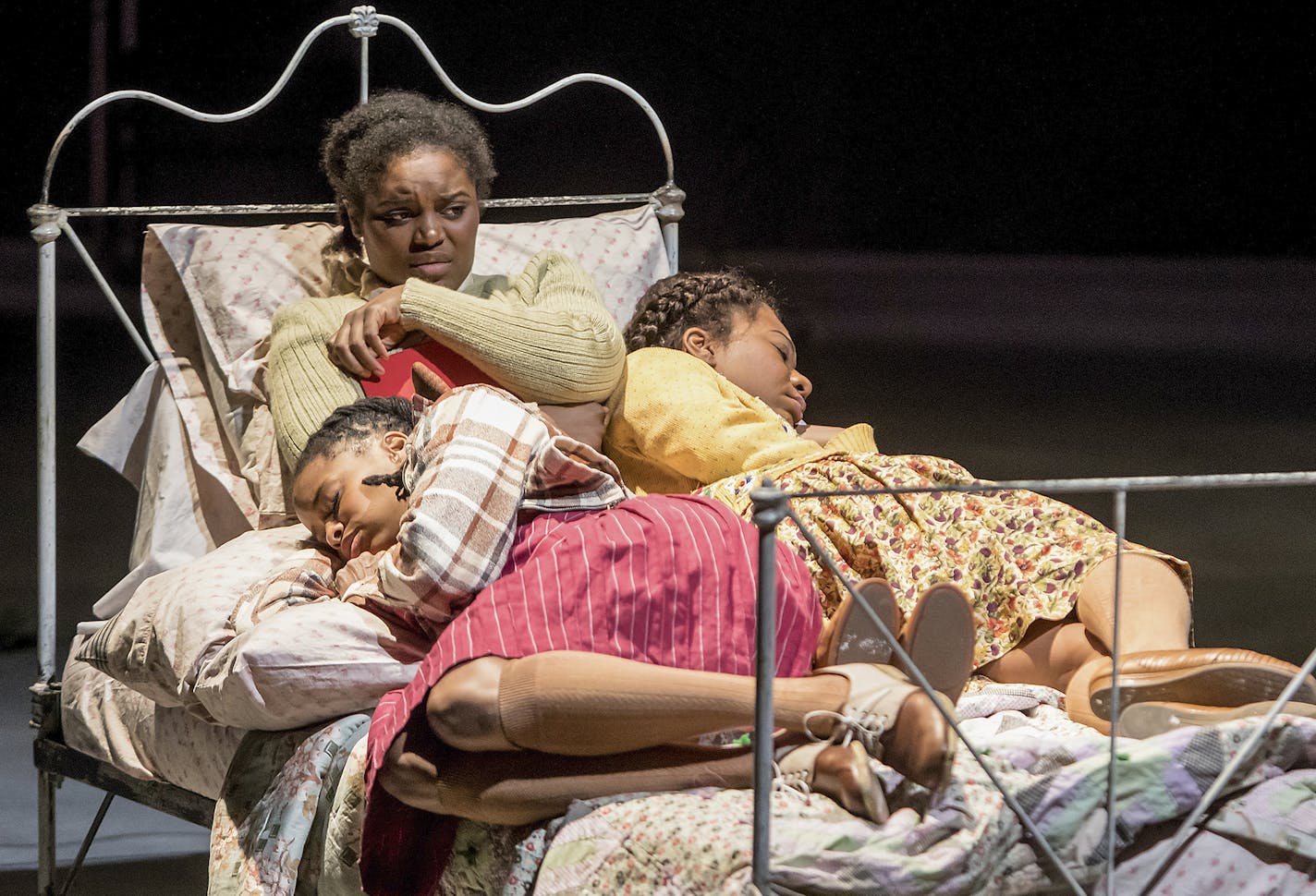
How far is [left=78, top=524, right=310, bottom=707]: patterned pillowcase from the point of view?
6.41ft

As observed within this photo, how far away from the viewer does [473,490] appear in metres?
1.69

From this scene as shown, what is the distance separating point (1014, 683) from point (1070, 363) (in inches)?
160

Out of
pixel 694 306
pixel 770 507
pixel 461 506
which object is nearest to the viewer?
pixel 770 507

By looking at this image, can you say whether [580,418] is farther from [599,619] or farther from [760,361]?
[599,619]

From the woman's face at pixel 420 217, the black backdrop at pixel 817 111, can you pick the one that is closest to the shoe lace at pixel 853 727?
the woman's face at pixel 420 217

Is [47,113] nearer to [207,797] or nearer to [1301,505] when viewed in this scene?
[207,797]

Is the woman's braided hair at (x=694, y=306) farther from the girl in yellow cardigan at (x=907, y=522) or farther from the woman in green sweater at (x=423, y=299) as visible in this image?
the woman in green sweater at (x=423, y=299)

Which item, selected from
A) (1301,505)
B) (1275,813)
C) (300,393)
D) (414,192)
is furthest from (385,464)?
(1301,505)

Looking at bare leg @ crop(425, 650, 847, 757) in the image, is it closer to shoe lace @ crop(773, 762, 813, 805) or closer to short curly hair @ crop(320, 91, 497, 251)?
shoe lace @ crop(773, 762, 813, 805)

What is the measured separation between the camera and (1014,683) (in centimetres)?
204

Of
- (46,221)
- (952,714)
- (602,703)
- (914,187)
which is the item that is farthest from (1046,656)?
(914,187)

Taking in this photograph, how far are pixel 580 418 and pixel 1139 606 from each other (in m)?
0.87

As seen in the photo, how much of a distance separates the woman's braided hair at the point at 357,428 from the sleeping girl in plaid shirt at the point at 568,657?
11 cm

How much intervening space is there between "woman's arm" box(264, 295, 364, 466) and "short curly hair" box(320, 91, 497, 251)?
20 centimetres
